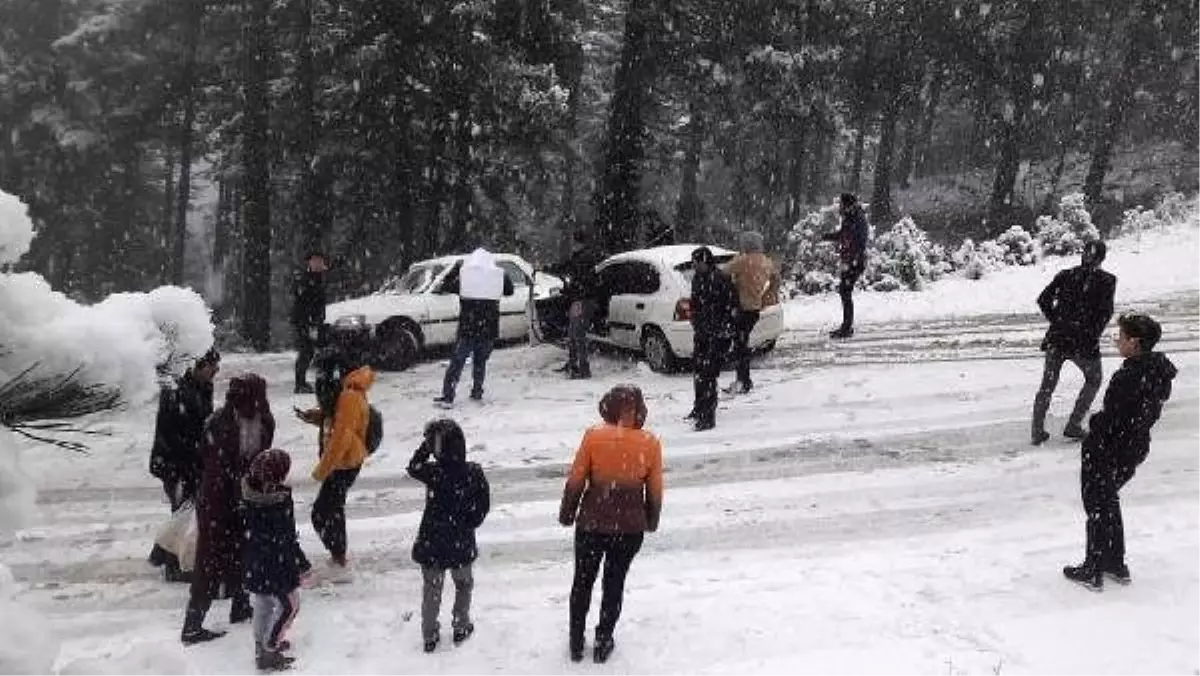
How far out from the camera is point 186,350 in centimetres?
240

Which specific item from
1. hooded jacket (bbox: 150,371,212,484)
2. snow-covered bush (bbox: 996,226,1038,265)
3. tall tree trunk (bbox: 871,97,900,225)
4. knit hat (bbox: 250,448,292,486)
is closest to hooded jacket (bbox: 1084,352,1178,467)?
knit hat (bbox: 250,448,292,486)

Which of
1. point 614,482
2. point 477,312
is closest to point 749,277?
point 477,312

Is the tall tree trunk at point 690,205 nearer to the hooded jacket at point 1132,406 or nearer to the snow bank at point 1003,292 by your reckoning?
the snow bank at point 1003,292

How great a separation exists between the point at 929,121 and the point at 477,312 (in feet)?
127

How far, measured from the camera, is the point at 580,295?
13.4m

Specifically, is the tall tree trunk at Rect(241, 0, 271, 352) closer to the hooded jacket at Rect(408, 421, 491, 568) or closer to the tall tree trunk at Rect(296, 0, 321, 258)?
the tall tree trunk at Rect(296, 0, 321, 258)

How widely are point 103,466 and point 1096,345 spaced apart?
10508 mm

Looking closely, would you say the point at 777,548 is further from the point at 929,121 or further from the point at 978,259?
the point at 929,121

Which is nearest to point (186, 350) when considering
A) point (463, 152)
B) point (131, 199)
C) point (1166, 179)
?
point (463, 152)

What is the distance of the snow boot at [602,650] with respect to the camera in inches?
248

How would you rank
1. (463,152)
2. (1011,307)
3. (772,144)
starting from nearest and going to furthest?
(1011,307) → (463,152) → (772,144)

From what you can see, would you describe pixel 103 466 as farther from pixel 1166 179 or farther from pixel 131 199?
pixel 1166 179

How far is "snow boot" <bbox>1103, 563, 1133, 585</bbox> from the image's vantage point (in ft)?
23.2

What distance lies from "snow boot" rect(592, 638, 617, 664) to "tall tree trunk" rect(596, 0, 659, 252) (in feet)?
39.4
